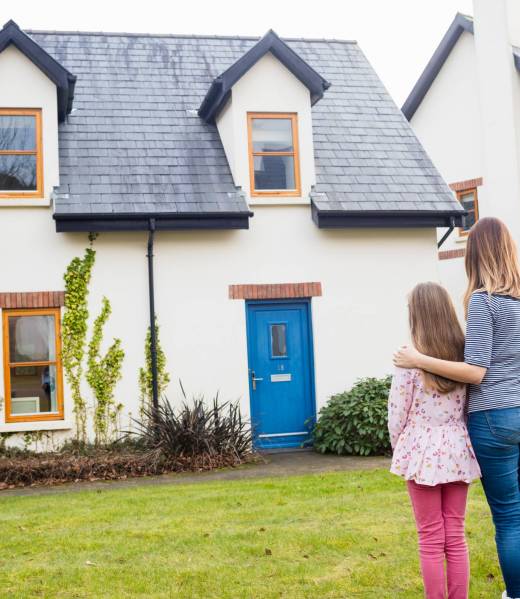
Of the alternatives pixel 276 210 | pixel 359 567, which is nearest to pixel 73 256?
pixel 276 210

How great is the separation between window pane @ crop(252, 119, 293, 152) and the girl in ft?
31.7

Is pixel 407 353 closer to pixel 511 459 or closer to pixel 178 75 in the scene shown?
pixel 511 459

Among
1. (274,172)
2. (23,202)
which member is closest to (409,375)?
(23,202)

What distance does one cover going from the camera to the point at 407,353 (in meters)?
4.62

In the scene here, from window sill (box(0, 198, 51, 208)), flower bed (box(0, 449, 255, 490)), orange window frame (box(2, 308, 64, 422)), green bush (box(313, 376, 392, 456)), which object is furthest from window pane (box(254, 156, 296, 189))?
flower bed (box(0, 449, 255, 490))

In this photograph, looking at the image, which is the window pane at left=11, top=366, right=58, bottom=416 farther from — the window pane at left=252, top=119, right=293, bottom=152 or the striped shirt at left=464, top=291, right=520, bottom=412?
the striped shirt at left=464, top=291, right=520, bottom=412

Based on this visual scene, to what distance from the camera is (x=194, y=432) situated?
12070 mm

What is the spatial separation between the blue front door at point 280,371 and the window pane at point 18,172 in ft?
12.7

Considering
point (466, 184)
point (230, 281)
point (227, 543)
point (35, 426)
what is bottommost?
point (227, 543)

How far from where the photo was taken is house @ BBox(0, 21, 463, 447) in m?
13.0

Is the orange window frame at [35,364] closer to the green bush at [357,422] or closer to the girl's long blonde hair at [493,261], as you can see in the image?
the green bush at [357,422]

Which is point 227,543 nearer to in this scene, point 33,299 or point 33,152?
point 33,299

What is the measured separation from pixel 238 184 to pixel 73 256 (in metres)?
2.83

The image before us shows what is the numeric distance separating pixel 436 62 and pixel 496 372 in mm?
16426
